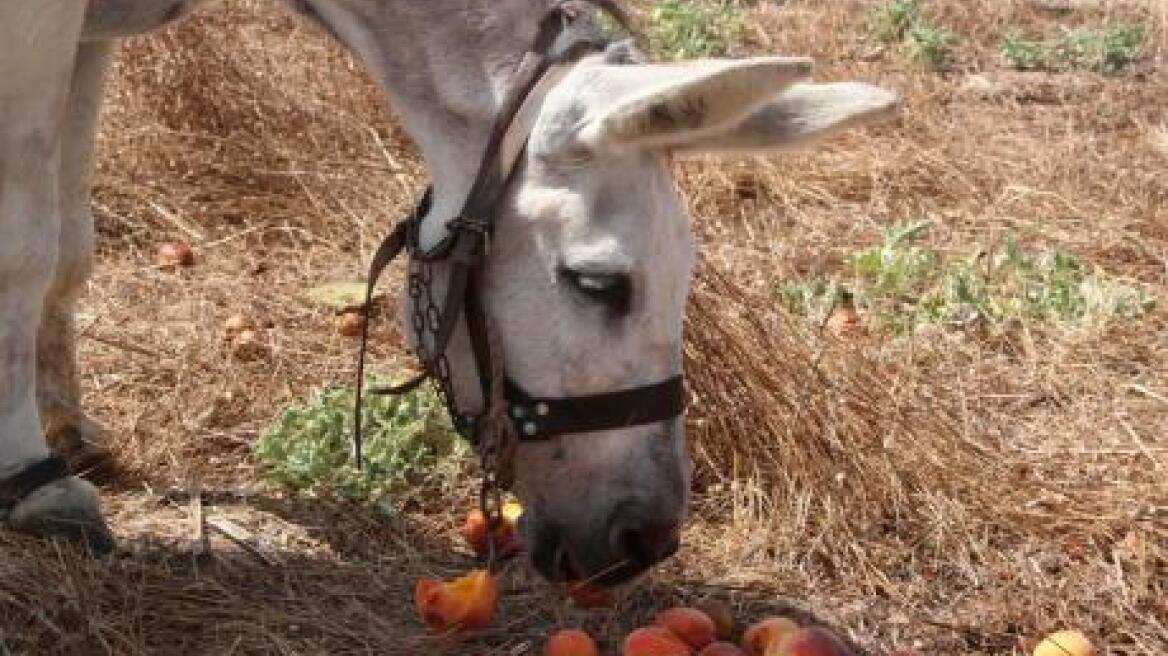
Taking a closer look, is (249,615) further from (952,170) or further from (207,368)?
(952,170)

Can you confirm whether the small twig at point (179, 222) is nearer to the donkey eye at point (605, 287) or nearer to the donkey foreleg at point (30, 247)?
the donkey foreleg at point (30, 247)

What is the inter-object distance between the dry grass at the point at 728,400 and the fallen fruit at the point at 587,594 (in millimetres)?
137

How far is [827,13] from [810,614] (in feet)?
18.8

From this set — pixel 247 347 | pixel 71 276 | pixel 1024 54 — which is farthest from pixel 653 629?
pixel 1024 54

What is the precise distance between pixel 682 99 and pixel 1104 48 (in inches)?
241

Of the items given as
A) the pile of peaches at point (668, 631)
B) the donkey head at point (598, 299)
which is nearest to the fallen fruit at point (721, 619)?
the pile of peaches at point (668, 631)

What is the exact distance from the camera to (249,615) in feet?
11.1

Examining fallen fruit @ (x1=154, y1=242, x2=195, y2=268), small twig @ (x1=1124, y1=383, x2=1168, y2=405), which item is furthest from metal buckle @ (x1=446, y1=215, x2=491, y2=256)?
fallen fruit @ (x1=154, y1=242, x2=195, y2=268)

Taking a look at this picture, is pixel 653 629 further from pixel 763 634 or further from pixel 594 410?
pixel 594 410

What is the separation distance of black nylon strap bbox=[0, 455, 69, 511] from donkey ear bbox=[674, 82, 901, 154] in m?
1.38

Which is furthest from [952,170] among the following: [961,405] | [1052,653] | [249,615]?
[249,615]

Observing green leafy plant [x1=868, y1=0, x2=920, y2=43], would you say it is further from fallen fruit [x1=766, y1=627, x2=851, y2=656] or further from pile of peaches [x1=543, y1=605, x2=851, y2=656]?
fallen fruit [x1=766, y1=627, x2=851, y2=656]

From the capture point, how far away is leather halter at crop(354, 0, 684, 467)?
9.99ft

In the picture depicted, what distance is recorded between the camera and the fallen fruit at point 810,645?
3070 millimetres
